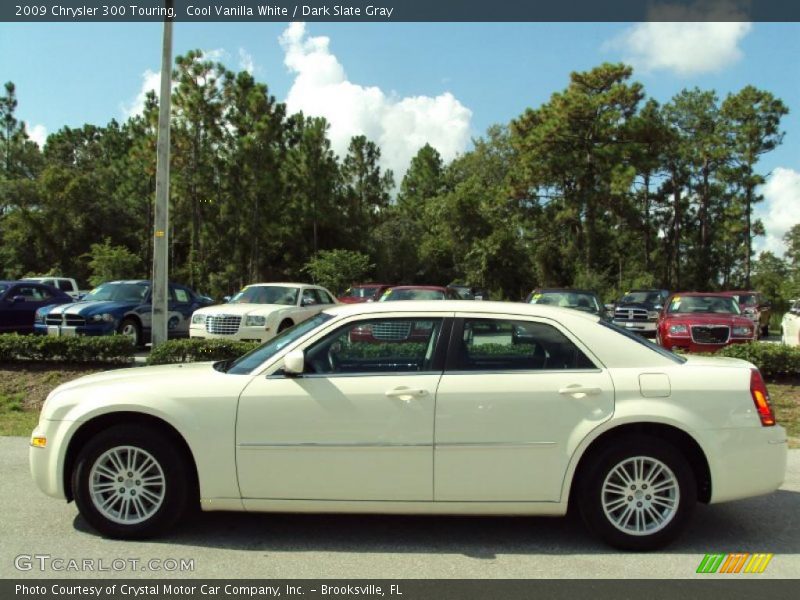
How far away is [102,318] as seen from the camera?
591 inches

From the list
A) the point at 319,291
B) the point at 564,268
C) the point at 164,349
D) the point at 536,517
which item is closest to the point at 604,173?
the point at 564,268

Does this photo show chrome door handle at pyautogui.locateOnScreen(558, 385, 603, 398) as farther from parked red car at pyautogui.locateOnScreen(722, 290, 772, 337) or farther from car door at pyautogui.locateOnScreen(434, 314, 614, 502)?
parked red car at pyautogui.locateOnScreen(722, 290, 772, 337)

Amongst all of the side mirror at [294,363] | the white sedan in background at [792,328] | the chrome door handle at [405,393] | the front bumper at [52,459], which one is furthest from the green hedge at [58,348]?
the white sedan in background at [792,328]

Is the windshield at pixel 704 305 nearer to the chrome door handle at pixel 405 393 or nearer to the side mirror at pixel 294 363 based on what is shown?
the chrome door handle at pixel 405 393

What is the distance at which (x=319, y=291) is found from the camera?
16719 millimetres

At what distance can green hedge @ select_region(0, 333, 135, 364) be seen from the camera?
11062mm

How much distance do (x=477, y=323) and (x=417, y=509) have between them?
4.23ft

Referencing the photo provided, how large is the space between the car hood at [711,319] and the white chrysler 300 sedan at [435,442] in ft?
30.3

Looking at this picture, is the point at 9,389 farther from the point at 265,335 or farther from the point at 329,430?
the point at 329,430

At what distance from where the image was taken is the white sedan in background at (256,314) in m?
14.2

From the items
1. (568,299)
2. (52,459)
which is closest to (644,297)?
(568,299)

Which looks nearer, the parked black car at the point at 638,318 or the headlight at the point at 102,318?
the headlight at the point at 102,318

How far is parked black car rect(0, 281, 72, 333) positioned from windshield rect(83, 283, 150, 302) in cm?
203
